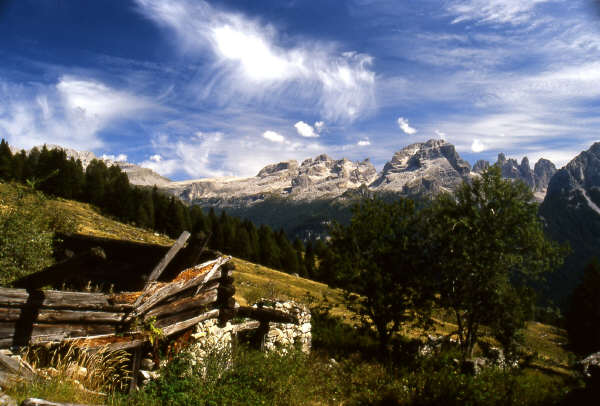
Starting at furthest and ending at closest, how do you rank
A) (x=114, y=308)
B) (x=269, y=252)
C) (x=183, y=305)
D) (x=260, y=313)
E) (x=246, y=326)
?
(x=269, y=252)
(x=260, y=313)
(x=246, y=326)
(x=183, y=305)
(x=114, y=308)

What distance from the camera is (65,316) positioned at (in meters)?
7.21

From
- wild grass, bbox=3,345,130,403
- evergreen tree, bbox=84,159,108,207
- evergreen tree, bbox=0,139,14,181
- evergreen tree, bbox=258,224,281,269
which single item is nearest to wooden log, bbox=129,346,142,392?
wild grass, bbox=3,345,130,403

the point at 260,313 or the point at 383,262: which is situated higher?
the point at 383,262

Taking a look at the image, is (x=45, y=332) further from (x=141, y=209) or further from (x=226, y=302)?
(x=141, y=209)

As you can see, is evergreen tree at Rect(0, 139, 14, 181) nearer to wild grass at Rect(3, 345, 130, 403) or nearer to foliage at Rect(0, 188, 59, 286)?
foliage at Rect(0, 188, 59, 286)

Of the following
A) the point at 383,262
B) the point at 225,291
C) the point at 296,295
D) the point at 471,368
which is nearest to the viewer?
the point at 225,291

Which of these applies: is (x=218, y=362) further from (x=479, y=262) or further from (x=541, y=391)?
(x=479, y=262)

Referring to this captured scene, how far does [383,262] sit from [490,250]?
19.0 ft

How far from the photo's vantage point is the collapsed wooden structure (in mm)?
6609

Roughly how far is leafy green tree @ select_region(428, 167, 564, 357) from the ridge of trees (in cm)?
7577

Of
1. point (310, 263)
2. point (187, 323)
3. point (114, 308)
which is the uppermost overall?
point (114, 308)

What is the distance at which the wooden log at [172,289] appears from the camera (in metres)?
8.33

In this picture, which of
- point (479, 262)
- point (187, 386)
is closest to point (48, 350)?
point (187, 386)

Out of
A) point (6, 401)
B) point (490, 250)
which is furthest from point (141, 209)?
point (6, 401)
